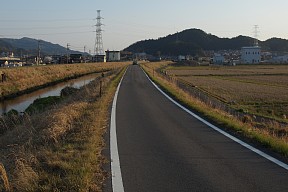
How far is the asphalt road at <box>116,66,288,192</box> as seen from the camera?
19.0 feet

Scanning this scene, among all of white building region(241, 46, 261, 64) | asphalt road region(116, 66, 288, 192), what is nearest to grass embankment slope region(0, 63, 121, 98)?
asphalt road region(116, 66, 288, 192)

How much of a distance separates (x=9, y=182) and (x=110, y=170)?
1711 mm

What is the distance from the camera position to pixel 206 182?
592cm

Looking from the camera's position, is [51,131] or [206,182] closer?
[206,182]

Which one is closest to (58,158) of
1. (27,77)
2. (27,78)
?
(27,78)

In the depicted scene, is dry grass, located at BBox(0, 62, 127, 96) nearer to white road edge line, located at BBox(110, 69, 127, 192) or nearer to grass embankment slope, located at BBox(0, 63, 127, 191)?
grass embankment slope, located at BBox(0, 63, 127, 191)

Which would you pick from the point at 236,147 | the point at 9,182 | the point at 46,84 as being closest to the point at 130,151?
Result: the point at 236,147

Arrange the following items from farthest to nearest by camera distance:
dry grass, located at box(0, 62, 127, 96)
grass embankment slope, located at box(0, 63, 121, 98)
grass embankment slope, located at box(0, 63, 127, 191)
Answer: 1. dry grass, located at box(0, 62, 127, 96)
2. grass embankment slope, located at box(0, 63, 121, 98)
3. grass embankment slope, located at box(0, 63, 127, 191)

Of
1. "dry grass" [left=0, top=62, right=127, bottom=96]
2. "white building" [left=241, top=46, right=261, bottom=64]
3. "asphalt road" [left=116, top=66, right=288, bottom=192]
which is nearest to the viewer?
"asphalt road" [left=116, top=66, right=288, bottom=192]

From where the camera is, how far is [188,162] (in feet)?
23.5

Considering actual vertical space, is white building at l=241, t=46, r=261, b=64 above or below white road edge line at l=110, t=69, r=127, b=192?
above

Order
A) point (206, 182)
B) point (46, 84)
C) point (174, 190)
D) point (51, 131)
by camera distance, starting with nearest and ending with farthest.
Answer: point (174, 190) → point (206, 182) → point (51, 131) → point (46, 84)

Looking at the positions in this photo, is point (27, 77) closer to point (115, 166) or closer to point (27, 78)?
point (27, 78)

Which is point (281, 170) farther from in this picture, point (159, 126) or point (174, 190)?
point (159, 126)
